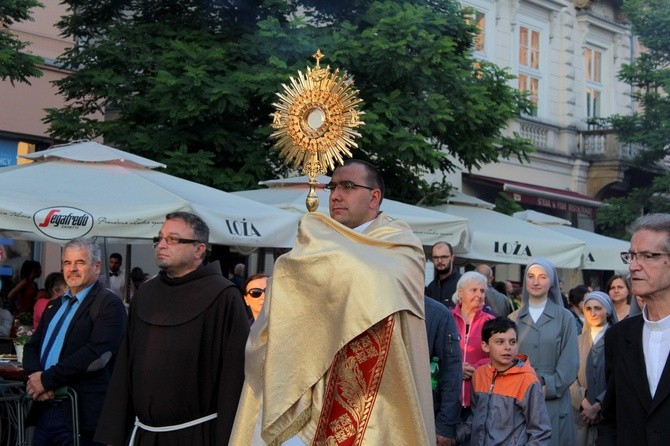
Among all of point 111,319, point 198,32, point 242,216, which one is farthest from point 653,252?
point 198,32

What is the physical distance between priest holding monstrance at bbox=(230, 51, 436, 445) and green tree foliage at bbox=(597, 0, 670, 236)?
25.7 meters

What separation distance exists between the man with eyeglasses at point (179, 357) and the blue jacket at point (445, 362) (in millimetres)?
1418

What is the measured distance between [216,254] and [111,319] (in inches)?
357

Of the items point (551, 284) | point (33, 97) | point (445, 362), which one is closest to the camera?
point (445, 362)

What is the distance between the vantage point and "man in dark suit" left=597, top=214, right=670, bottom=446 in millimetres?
4820

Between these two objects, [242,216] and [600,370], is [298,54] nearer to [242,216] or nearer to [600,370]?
[242,216]

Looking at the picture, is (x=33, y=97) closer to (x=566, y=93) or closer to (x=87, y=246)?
(x=87, y=246)

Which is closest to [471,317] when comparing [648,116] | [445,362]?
[445,362]

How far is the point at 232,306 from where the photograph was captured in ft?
20.5

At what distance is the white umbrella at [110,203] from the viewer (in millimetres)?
10086

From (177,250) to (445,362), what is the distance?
1816 mm

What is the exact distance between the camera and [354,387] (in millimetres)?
5082

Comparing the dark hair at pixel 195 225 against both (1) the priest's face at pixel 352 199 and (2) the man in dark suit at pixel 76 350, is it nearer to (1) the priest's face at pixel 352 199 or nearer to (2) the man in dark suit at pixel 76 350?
(1) the priest's face at pixel 352 199

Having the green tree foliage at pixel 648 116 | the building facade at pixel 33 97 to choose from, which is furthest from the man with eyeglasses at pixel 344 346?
the green tree foliage at pixel 648 116
